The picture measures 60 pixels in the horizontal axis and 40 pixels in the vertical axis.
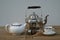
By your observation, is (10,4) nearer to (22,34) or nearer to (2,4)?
(2,4)

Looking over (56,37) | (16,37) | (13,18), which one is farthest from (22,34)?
(13,18)

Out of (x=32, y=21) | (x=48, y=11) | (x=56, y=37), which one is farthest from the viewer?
(x=48, y=11)

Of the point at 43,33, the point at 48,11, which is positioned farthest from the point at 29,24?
the point at 48,11

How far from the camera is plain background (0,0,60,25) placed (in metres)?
2.21

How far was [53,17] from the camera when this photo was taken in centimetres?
223

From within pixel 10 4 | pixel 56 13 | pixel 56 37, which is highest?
pixel 10 4

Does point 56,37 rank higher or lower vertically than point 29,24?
lower

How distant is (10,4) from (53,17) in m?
0.68

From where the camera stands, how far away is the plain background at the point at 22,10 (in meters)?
2.21

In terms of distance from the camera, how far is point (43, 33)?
1.36 meters

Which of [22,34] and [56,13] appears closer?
[22,34]

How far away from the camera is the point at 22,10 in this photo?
2.25m

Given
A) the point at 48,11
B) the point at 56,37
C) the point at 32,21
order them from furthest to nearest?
the point at 48,11, the point at 32,21, the point at 56,37

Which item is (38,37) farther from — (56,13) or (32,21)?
(56,13)
